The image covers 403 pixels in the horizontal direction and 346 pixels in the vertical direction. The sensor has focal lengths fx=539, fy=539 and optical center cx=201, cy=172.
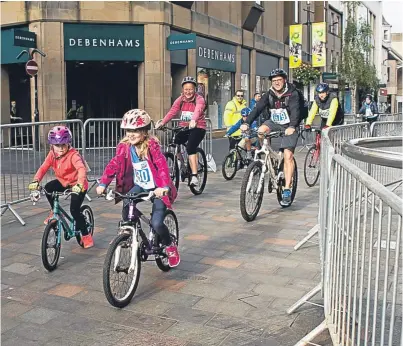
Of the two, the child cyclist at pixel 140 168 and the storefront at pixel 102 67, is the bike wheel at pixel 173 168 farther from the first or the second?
the storefront at pixel 102 67

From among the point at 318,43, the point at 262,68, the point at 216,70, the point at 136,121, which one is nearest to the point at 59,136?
the point at 136,121

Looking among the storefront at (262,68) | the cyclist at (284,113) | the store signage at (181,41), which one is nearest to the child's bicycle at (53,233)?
the cyclist at (284,113)

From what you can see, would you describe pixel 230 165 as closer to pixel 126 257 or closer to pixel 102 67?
pixel 126 257

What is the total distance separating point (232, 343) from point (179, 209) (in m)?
4.27

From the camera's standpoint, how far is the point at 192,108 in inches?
334

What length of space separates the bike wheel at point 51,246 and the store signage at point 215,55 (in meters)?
16.2

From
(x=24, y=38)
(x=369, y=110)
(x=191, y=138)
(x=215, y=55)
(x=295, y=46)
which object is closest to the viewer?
(x=191, y=138)

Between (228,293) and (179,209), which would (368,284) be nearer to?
(228,293)

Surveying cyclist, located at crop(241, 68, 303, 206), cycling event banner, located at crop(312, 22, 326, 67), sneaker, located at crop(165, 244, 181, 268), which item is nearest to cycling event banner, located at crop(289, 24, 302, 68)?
cycling event banner, located at crop(312, 22, 326, 67)

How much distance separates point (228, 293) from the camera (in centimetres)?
438

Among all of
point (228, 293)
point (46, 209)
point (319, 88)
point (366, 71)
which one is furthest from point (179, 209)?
point (366, 71)

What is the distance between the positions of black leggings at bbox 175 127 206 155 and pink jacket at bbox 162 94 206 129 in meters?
0.10

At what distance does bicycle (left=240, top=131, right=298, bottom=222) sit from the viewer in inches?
260

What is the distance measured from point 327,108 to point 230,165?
2.17 meters
